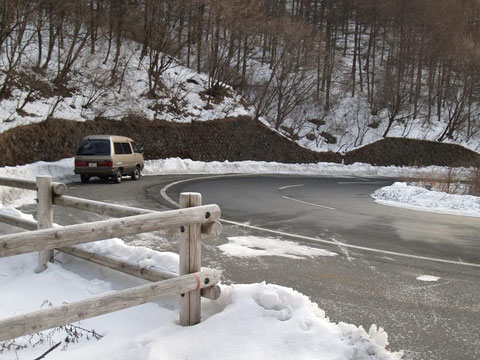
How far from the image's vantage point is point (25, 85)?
26859mm

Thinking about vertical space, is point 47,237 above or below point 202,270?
above

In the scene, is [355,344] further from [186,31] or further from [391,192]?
[186,31]

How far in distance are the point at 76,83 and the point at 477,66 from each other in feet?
145

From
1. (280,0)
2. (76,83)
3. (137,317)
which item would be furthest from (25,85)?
(280,0)

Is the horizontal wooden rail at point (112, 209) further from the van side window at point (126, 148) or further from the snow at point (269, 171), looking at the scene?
the van side window at point (126, 148)

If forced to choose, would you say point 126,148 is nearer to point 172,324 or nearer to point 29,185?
point 29,185

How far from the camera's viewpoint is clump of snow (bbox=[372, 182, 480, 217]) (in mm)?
15219

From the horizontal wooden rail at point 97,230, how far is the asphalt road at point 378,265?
459 millimetres

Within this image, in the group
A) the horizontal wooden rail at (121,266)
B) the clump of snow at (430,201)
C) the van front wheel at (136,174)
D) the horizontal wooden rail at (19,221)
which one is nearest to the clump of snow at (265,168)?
A: the van front wheel at (136,174)

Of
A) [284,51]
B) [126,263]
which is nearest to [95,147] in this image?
[126,263]

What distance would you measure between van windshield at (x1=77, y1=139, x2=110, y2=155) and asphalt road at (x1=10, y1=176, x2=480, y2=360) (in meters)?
5.11

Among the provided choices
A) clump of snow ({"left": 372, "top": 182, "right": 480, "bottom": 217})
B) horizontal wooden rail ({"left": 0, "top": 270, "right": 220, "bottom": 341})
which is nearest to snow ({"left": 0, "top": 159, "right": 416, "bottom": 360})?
horizontal wooden rail ({"left": 0, "top": 270, "right": 220, "bottom": 341})

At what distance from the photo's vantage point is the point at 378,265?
24.1 feet

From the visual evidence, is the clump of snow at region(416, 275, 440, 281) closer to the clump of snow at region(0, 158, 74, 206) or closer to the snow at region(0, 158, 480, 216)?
the snow at region(0, 158, 480, 216)
